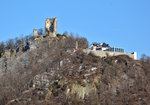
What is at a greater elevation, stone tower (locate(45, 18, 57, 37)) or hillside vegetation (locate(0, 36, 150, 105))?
stone tower (locate(45, 18, 57, 37))

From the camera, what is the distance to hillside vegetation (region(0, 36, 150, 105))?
73.2 m

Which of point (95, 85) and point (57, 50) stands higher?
point (57, 50)

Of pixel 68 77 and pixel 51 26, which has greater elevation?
pixel 51 26

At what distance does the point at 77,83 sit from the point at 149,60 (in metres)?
19.9

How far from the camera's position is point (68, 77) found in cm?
7675

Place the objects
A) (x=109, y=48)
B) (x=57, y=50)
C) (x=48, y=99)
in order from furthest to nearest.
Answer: (x=109, y=48) → (x=57, y=50) → (x=48, y=99)

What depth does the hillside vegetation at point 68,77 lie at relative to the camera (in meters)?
73.2

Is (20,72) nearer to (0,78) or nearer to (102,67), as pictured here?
(0,78)

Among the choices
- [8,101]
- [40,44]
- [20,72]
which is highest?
[40,44]

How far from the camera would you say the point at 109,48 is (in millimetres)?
94688

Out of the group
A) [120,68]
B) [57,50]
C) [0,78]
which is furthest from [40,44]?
[120,68]

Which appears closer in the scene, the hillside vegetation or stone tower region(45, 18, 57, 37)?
the hillside vegetation

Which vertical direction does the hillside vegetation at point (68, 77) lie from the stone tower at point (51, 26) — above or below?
below

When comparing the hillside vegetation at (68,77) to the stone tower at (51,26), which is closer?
the hillside vegetation at (68,77)
